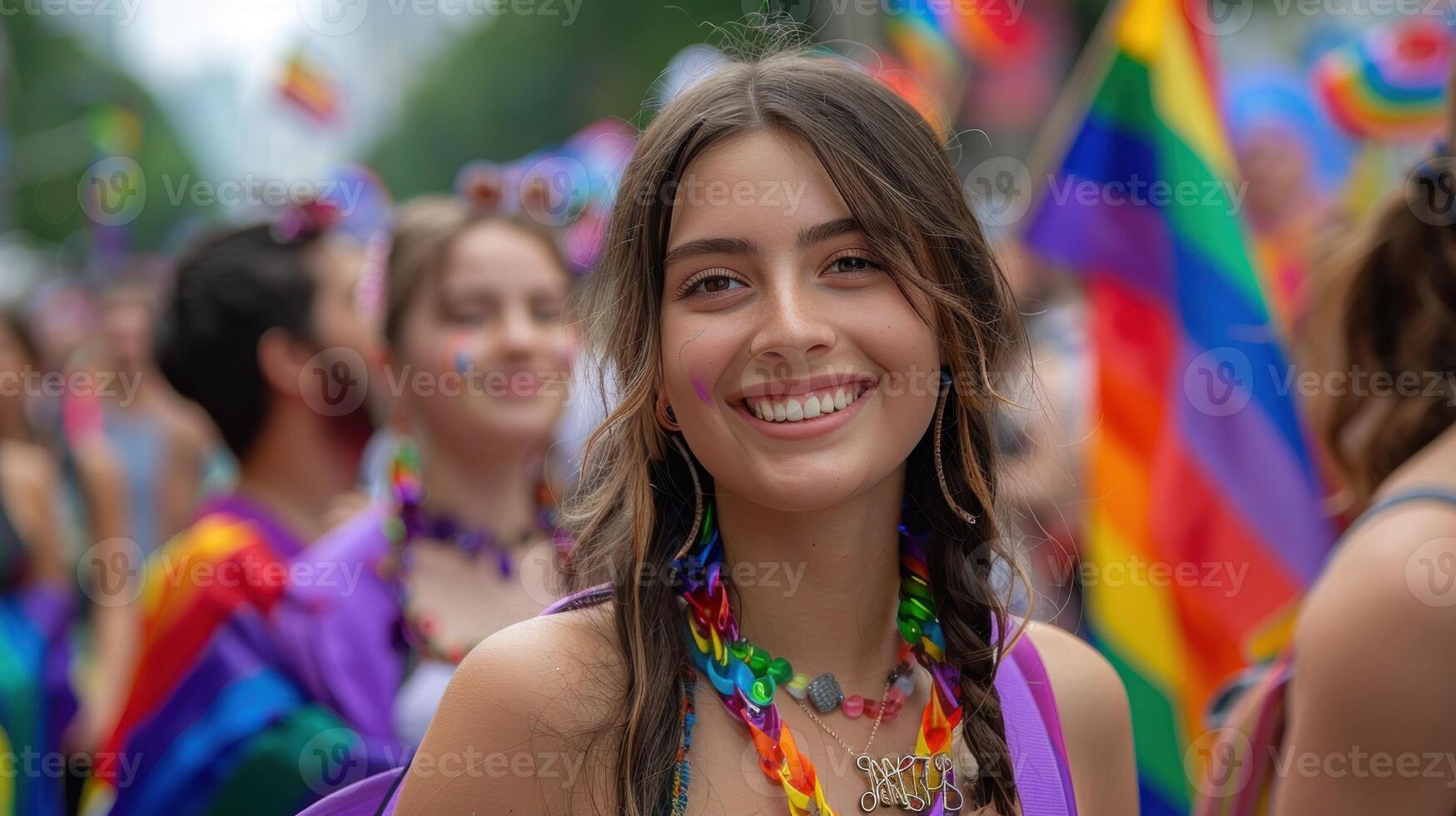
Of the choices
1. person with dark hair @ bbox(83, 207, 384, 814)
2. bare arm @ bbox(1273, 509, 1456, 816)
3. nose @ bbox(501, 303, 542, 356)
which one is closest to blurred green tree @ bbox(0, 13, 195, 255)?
person with dark hair @ bbox(83, 207, 384, 814)

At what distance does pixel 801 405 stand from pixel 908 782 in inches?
23.2

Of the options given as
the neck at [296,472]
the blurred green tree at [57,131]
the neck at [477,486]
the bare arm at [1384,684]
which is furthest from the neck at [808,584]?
the blurred green tree at [57,131]

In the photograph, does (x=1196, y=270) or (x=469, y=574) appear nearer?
(x=469, y=574)

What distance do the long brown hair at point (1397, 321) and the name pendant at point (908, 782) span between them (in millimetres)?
1313

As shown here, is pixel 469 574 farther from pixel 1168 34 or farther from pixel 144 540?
pixel 144 540

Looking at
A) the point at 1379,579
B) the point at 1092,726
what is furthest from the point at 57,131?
the point at 1379,579

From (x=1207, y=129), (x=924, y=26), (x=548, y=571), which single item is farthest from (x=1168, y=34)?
(x=548, y=571)

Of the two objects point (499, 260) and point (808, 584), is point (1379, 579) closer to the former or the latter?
point (808, 584)

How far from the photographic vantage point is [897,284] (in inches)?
78.9

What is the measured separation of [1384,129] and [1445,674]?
6108 mm

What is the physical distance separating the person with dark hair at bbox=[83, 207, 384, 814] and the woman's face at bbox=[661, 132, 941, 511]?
1.75 metres

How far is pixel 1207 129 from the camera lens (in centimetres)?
438

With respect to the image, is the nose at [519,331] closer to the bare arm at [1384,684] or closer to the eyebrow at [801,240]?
the eyebrow at [801,240]

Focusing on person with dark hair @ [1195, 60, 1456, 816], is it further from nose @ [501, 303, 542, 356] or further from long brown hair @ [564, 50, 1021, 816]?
nose @ [501, 303, 542, 356]
